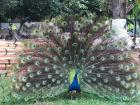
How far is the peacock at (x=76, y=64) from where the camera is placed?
25.5 ft

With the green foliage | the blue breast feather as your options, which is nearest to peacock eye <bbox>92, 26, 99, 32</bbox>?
the blue breast feather

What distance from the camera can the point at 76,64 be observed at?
7.93 meters

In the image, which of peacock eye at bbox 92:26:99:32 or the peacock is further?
peacock eye at bbox 92:26:99:32

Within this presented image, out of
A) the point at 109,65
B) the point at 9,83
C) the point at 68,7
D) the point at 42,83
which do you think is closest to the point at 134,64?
the point at 109,65

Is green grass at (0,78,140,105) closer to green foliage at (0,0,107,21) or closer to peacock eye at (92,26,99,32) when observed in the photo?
peacock eye at (92,26,99,32)

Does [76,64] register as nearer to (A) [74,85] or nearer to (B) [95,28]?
(A) [74,85]

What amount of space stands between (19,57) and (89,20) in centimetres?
138

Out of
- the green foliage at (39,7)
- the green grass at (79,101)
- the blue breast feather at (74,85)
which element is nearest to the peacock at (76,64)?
the blue breast feather at (74,85)

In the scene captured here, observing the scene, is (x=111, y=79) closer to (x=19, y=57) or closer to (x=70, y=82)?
(x=70, y=82)

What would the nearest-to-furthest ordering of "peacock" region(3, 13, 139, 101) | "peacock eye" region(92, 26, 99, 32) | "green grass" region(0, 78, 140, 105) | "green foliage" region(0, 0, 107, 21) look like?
"green grass" region(0, 78, 140, 105)
"peacock" region(3, 13, 139, 101)
"peacock eye" region(92, 26, 99, 32)
"green foliage" region(0, 0, 107, 21)

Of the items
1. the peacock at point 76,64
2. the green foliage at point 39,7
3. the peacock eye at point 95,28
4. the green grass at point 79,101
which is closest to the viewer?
the green grass at point 79,101

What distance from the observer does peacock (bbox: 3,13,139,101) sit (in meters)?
7.78

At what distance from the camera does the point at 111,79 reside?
7.93 meters

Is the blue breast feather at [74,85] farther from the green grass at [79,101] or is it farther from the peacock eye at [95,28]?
the peacock eye at [95,28]
